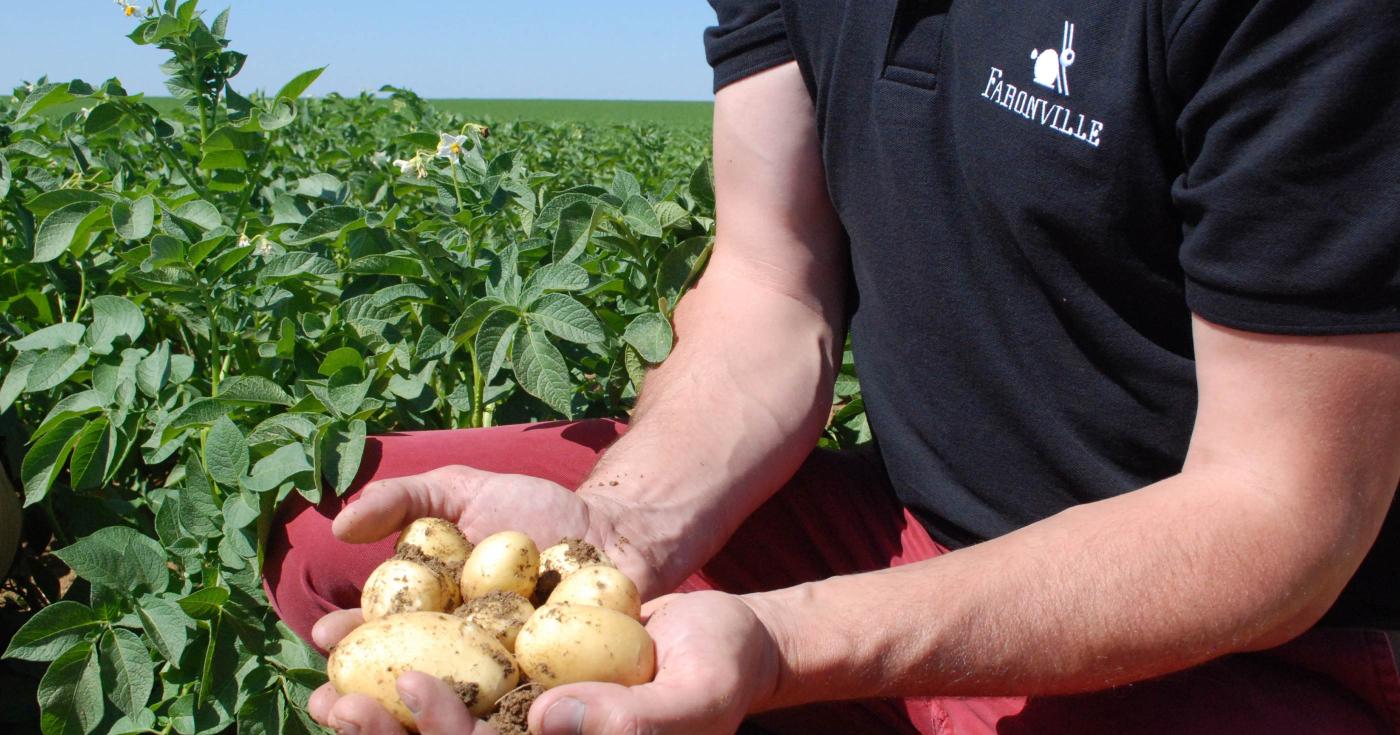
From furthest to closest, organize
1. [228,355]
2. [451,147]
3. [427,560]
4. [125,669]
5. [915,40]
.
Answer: [451,147], [228,355], [125,669], [915,40], [427,560]

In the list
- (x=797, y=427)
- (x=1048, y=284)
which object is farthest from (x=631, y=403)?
(x=1048, y=284)

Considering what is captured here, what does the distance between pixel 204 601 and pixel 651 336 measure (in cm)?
82

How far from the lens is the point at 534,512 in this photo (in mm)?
1760

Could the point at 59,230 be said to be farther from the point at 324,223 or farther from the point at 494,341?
the point at 494,341

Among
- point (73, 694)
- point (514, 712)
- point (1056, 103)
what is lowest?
point (73, 694)

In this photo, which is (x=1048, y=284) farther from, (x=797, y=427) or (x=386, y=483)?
(x=386, y=483)

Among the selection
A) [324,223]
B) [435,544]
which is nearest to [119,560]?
[435,544]

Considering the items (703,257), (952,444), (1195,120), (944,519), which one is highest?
(1195,120)

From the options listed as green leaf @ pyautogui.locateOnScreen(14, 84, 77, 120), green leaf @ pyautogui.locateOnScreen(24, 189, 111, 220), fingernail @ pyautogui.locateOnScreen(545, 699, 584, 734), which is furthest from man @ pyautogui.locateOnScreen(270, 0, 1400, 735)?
green leaf @ pyautogui.locateOnScreen(14, 84, 77, 120)

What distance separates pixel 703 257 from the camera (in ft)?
7.45

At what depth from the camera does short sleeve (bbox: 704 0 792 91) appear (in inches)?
78.2

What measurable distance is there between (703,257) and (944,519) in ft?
2.31

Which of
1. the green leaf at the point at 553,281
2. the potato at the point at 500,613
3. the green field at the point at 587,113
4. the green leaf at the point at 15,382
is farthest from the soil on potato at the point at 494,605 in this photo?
the green field at the point at 587,113

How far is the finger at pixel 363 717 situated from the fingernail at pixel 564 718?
0.19 m
